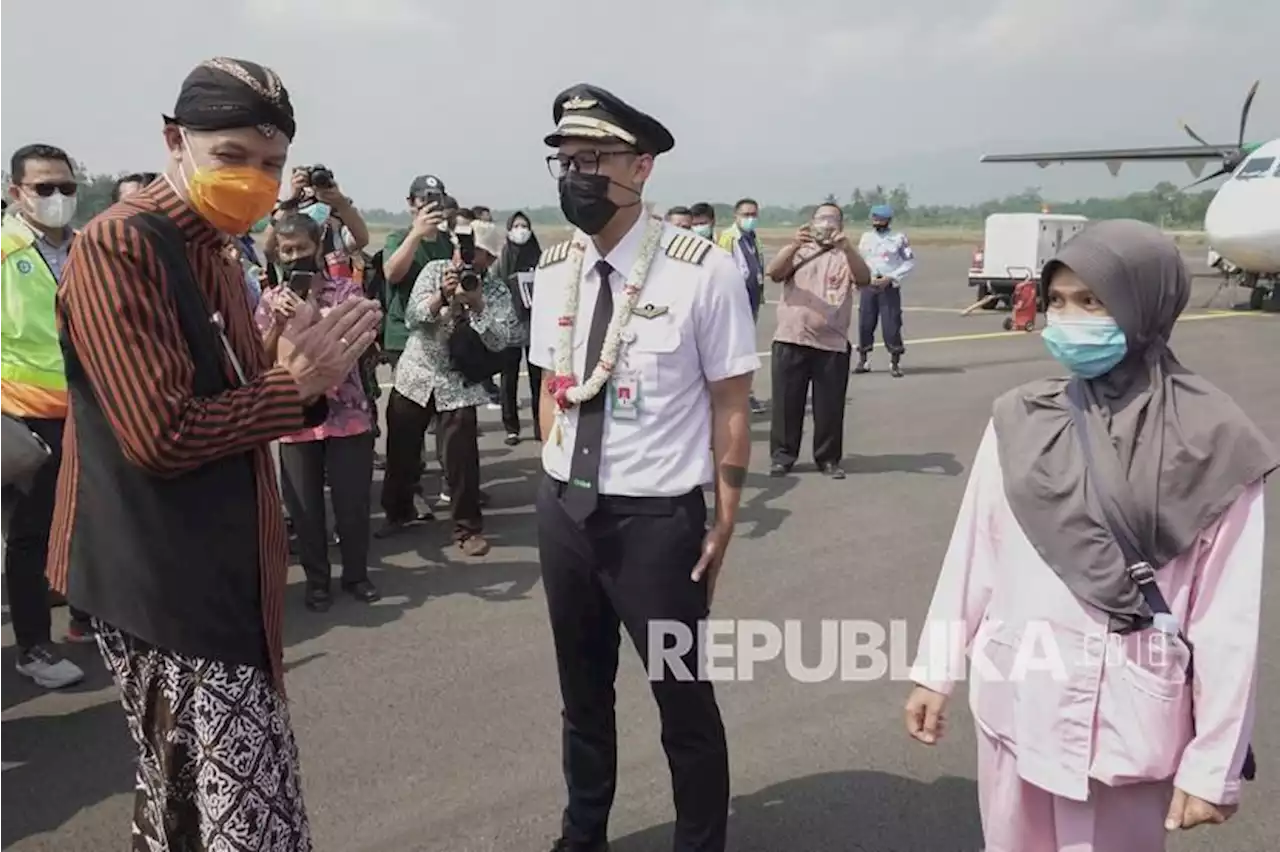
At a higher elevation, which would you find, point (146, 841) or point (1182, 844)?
A: point (146, 841)

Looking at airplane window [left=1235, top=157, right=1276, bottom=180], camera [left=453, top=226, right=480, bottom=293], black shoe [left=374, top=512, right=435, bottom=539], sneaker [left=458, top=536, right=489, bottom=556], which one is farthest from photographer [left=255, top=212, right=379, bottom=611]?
airplane window [left=1235, top=157, right=1276, bottom=180]

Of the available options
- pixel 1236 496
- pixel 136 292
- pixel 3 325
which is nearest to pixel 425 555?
pixel 3 325

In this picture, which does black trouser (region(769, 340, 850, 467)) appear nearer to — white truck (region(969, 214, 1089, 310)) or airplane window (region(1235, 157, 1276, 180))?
white truck (region(969, 214, 1089, 310))

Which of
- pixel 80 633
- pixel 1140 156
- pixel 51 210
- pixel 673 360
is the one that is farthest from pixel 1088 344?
pixel 1140 156

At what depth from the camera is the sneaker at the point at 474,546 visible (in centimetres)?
609

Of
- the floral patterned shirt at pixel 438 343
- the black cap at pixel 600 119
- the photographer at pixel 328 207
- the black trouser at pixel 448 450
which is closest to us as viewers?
the black cap at pixel 600 119

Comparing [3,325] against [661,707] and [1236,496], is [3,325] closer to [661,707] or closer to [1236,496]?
[661,707]

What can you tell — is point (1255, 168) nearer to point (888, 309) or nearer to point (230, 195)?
point (888, 309)

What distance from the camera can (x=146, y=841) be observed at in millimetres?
2258

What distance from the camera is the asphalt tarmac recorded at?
132 inches

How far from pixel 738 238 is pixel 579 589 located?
858 cm

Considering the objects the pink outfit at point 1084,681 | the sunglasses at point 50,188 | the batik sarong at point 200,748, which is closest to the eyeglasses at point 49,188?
the sunglasses at point 50,188

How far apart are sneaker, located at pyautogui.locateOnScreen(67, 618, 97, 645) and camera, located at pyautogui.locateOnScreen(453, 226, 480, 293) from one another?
2.52m

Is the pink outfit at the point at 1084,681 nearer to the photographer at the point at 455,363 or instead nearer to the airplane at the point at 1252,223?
the photographer at the point at 455,363
